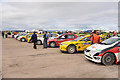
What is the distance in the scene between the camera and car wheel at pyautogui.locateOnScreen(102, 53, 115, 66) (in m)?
5.88

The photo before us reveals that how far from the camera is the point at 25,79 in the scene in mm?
4281

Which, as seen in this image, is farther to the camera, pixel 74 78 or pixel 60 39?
pixel 60 39

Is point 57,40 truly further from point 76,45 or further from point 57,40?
point 76,45

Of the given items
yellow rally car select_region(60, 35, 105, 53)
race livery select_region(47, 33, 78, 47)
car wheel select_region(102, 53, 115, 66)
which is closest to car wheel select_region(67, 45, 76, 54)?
yellow rally car select_region(60, 35, 105, 53)

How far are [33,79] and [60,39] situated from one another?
8.25 meters

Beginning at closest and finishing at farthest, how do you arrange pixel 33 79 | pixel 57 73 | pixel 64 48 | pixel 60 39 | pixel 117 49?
pixel 33 79 < pixel 57 73 < pixel 117 49 < pixel 64 48 < pixel 60 39

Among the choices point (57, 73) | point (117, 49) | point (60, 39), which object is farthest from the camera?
point (60, 39)

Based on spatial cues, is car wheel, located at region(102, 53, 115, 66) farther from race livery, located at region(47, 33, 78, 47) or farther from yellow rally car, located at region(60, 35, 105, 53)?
race livery, located at region(47, 33, 78, 47)

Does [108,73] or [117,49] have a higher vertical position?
[117,49]

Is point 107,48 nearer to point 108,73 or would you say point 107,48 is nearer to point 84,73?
point 108,73

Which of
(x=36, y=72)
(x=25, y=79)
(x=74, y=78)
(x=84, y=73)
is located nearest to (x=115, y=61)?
(x=84, y=73)

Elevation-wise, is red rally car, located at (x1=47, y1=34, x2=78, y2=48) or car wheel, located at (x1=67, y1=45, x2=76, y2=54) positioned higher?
red rally car, located at (x1=47, y1=34, x2=78, y2=48)

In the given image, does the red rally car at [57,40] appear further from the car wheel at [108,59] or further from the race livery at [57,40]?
the car wheel at [108,59]

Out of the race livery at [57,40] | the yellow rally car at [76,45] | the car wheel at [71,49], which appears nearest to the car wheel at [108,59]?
the yellow rally car at [76,45]
